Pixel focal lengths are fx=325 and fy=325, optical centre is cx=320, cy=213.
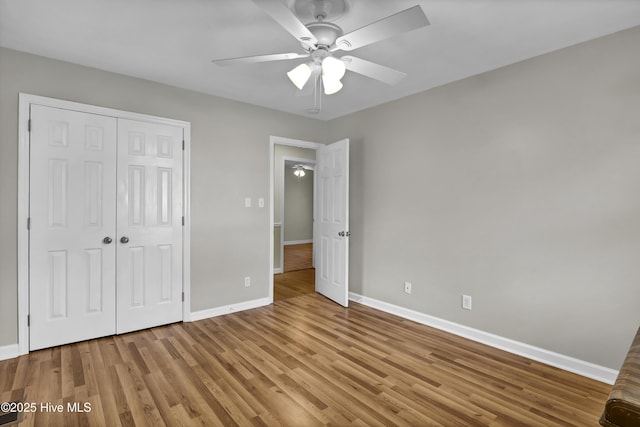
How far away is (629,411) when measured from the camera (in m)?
0.79

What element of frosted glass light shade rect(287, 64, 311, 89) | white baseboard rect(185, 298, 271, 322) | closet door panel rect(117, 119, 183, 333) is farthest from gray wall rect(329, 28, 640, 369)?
closet door panel rect(117, 119, 183, 333)

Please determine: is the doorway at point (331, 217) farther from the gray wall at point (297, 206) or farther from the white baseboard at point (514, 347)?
the gray wall at point (297, 206)

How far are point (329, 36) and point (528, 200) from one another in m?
2.08

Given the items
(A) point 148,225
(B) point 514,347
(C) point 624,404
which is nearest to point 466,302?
(B) point 514,347

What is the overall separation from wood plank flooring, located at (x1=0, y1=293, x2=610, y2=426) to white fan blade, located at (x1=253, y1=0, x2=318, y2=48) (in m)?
2.19

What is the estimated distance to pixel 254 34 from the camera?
236 cm

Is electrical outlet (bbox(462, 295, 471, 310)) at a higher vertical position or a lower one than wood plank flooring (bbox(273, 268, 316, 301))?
higher

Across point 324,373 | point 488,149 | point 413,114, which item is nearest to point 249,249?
point 324,373

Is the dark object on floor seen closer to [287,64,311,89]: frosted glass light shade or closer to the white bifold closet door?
[287,64,311,89]: frosted glass light shade

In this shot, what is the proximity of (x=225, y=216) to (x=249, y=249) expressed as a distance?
0.51 meters

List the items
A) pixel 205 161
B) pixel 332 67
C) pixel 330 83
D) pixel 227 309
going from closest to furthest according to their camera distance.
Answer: pixel 332 67
pixel 330 83
pixel 205 161
pixel 227 309

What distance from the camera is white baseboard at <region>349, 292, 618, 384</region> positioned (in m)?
2.38

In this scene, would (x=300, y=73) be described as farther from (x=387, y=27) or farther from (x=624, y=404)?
(x=624, y=404)

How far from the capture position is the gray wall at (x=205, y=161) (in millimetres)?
2637
